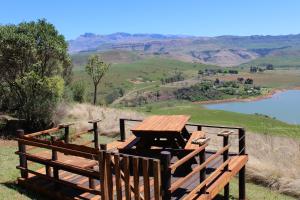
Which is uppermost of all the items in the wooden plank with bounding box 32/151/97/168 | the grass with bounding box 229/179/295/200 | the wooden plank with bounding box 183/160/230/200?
the wooden plank with bounding box 32/151/97/168

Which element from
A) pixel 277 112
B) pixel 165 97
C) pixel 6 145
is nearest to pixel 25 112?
pixel 6 145

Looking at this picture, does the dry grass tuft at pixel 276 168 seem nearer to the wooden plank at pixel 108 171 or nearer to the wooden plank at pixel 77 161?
the wooden plank at pixel 77 161

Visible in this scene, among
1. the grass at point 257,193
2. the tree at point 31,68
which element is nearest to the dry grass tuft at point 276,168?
the grass at point 257,193

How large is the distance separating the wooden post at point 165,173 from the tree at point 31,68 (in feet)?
45.1

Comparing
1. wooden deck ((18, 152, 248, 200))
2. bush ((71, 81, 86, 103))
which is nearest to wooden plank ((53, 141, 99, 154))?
wooden deck ((18, 152, 248, 200))

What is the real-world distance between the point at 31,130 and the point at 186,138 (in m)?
11.0

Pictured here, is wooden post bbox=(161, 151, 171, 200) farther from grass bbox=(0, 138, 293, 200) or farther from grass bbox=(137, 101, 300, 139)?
grass bbox=(137, 101, 300, 139)

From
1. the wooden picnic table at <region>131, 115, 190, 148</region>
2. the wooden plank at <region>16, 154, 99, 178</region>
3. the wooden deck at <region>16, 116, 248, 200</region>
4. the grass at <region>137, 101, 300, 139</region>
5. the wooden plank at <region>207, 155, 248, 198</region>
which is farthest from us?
the grass at <region>137, 101, 300, 139</region>

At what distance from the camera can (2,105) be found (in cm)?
2334

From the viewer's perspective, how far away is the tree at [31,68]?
19578 mm

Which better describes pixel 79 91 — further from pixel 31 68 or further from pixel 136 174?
pixel 136 174

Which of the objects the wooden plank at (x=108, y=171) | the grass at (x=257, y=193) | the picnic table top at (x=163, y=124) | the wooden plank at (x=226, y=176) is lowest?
the grass at (x=257, y=193)

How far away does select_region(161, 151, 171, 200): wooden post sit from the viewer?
708cm

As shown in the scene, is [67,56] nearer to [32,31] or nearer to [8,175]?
[32,31]
